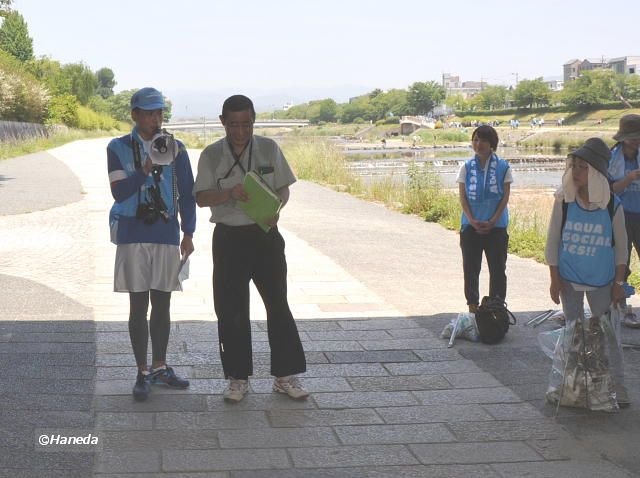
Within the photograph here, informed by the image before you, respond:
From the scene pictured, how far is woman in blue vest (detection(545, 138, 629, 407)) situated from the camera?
572cm

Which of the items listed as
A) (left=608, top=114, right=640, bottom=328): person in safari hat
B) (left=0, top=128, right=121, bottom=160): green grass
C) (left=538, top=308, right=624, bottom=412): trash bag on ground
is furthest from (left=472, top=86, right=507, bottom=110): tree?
(left=538, top=308, right=624, bottom=412): trash bag on ground

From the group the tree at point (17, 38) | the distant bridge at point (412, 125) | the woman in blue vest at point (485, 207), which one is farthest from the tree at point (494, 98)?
the woman in blue vest at point (485, 207)

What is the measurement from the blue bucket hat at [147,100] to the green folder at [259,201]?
2.29ft

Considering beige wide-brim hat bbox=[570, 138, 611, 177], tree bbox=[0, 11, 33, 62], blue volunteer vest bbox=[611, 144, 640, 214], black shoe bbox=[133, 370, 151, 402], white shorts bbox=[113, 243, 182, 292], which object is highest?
tree bbox=[0, 11, 33, 62]

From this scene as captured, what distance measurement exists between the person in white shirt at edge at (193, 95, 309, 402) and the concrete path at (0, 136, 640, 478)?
0.74 ft

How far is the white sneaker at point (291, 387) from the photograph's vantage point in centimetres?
596

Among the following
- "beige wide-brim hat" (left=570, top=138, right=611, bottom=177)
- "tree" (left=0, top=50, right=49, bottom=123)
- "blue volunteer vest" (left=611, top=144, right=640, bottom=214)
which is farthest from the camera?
"tree" (left=0, top=50, right=49, bottom=123)

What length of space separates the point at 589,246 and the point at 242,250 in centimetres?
210

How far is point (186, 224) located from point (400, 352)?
2.20 metres

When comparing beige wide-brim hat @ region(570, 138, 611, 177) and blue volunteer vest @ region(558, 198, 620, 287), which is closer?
beige wide-brim hat @ region(570, 138, 611, 177)

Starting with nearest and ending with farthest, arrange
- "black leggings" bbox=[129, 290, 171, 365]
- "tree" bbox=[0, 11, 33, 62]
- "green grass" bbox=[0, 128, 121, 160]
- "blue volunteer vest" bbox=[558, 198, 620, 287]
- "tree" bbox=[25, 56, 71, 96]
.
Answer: "blue volunteer vest" bbox=[558, 198, 620, 287] → "black leggings" bbox=[129, 290, 171, 365] → "green grass" bbox=[0, 128, 121, 160] → "tree" bbox=[25, 56, 71, 96] → "tree" bbox=[0, 11, 33, 62]

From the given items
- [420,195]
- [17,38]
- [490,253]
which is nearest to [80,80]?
[17,38]

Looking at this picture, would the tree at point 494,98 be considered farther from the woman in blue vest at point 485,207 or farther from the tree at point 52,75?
the woman in blue vest at point 485,207

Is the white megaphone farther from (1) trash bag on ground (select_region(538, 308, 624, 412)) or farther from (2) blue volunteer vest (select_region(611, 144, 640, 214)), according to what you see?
(2) blue volunteer vest (select_region(611, 144, 640, 214))
